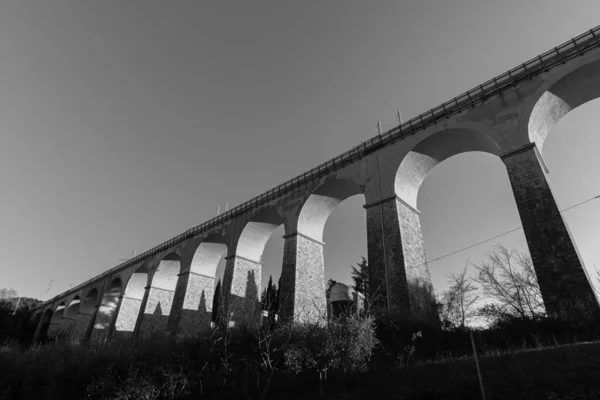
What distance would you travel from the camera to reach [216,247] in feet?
85.6

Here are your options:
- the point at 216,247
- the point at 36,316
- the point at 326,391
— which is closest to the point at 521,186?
the point at 326,391

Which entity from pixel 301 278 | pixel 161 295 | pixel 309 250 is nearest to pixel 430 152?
pixel 309 250

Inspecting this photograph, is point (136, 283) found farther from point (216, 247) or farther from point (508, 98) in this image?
point (508, 98)

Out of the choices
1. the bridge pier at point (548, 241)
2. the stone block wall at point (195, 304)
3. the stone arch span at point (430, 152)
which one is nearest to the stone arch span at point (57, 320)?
the stone block wall at point (195, 304)

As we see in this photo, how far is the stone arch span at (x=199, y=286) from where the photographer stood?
23203 millimetres

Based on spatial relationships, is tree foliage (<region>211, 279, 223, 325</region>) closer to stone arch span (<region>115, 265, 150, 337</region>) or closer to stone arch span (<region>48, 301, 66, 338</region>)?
stone arch span (<region>115, 265, 150, 337</region>)

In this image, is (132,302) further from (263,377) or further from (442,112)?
(442,112)

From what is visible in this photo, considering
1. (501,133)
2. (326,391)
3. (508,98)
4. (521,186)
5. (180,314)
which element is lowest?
(326,391)

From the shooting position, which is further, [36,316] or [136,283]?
[36,316]

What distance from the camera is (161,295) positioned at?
29109 mm

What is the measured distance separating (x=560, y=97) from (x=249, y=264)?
18.7 m

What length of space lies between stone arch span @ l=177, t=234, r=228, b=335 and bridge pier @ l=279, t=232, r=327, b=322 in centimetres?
746

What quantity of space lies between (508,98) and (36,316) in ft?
231

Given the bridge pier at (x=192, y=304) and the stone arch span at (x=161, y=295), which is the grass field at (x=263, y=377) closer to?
the bridge pier at (x=192, y=304)
